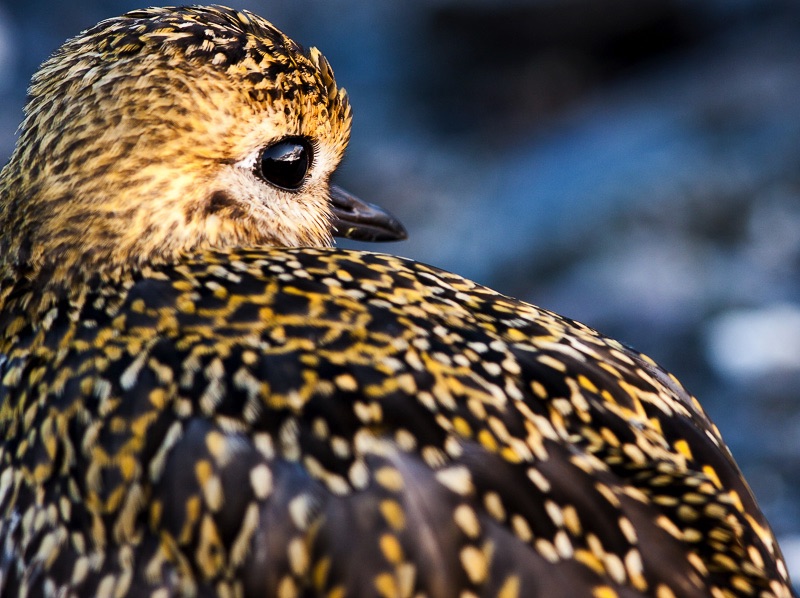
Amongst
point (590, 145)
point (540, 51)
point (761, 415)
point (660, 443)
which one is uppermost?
point (540, 51)

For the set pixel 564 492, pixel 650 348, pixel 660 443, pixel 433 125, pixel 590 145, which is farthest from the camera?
pixel 433 125

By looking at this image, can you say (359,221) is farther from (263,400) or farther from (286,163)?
(263,400)

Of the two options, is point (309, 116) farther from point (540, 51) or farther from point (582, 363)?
point (540, 51)

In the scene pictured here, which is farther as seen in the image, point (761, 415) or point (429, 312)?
point (761, 415)

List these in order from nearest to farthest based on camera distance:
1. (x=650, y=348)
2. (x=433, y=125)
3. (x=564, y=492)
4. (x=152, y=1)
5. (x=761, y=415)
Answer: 1. (x=564, y=492)
2. (x=761, y=415)
3. (x=650, y=348)
4. (x=433, y=125)
5. (x=152, y=1)

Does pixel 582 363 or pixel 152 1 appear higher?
pixel 152 1

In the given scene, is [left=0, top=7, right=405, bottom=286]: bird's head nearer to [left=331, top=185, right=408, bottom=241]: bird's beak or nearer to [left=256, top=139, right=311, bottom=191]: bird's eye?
[left=256, top=139, right=311, bottom=191]: bird's eye

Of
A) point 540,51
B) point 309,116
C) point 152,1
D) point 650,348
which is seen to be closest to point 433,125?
point 540,51

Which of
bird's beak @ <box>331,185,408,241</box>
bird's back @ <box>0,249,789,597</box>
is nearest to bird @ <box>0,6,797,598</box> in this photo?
bird's back @ <box>0,249,789,597</box>
